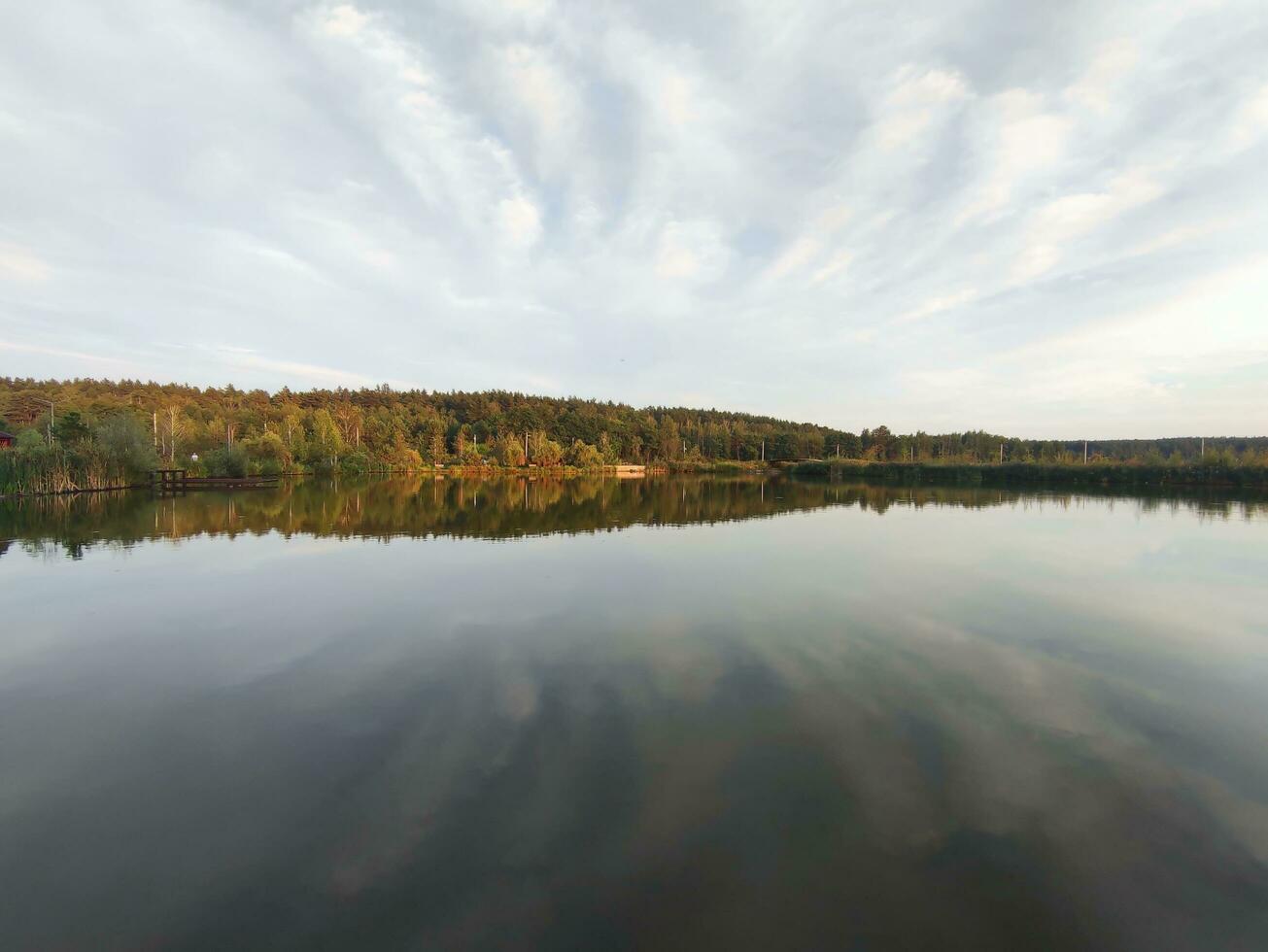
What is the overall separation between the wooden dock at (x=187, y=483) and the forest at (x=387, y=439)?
3.03 feet

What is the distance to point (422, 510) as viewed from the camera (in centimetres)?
1808

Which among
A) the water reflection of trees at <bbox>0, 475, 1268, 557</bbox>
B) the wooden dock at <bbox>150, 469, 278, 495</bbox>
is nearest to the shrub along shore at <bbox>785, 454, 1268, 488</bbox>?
the water reflection of trees at <bbox>0, 475, 1268, 557</bbox>

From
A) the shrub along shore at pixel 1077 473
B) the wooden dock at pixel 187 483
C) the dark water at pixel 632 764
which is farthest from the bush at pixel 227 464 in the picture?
the shrub along shore at pixel 1077 473

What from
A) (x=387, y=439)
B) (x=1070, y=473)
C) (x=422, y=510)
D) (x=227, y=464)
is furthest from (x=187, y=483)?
(x=1070, y=473)

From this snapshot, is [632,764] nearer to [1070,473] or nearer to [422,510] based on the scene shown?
→ [422,510]

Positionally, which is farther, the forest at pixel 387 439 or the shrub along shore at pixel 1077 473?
the shrub along shore at pixel 1077 473

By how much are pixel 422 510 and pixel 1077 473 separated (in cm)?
3407

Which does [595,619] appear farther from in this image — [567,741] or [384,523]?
[384,523]

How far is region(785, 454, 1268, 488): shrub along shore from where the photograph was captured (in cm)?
2742

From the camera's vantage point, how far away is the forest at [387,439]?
2469 cm

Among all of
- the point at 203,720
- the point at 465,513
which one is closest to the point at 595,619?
the point at 203,720

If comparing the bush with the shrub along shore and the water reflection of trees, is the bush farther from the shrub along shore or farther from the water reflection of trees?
the shrub along shore

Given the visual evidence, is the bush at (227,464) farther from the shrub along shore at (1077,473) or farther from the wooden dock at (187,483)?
the shrub along shore at (1077,473)

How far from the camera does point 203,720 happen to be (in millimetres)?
4109
